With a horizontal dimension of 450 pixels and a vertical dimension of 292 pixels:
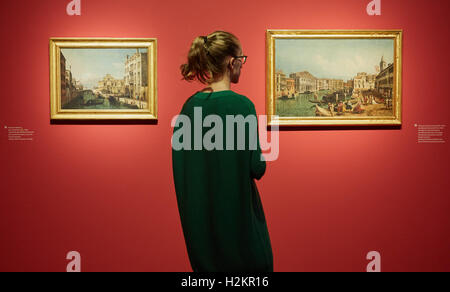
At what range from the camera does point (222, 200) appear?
69.9 inches

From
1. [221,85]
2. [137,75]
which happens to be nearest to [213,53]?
[221,85]

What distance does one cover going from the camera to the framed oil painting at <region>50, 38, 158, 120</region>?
3.24m

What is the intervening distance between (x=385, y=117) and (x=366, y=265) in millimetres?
1324

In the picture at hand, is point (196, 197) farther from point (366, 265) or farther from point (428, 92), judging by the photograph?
point (428, 92)

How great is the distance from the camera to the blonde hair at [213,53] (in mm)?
1754

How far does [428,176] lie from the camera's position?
11.1 feet

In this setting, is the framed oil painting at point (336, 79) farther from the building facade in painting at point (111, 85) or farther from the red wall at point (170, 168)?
the building facade in painting at point (111, 85)

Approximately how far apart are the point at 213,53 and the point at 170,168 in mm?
1736

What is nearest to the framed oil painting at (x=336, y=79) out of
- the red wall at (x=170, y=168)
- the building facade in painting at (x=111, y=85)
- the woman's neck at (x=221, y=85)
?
the red wall at (x=170, y=168)

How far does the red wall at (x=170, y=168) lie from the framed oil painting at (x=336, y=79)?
0.35ft

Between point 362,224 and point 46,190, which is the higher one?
point 46,190

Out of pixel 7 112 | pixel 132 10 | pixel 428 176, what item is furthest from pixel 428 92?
pixel 7 112

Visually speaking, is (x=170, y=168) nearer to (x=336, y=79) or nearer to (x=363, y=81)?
(x=336, y=79)

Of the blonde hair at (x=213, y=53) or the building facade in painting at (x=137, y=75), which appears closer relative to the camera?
the blonde hair at (x=213, y=53)
